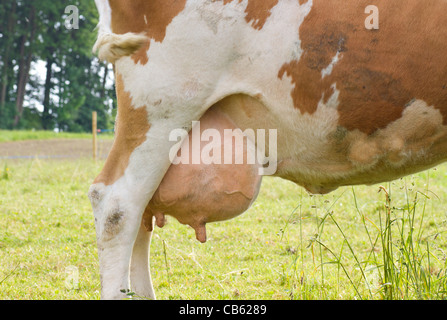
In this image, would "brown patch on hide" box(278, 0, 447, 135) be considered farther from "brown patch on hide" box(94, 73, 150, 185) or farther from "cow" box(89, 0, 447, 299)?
"brown patch on hide" box(94, 73, 150, 185)

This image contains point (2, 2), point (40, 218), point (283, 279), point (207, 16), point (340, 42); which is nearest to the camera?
point (340, 42)

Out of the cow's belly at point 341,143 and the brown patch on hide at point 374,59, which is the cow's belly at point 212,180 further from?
the brown patch on hide at point 374,59

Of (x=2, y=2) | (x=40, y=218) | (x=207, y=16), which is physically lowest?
(x=40, y=218)

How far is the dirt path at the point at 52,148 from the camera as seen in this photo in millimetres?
16350

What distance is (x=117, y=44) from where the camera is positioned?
8.33ft

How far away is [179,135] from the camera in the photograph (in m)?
2.51

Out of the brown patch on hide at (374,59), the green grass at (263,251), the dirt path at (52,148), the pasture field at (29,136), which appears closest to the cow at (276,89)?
the brown patch on hide at (374,59)

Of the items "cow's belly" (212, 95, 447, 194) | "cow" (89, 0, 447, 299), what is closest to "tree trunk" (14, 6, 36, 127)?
"cow" (89, 0, 447, 299)

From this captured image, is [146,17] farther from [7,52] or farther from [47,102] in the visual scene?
[47,102]

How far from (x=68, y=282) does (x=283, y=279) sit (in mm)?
1380

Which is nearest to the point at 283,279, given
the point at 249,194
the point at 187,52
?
the point at 249,194

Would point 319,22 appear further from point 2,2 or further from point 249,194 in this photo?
point 2,2

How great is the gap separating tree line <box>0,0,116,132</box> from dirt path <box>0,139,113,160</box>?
34.6 ft

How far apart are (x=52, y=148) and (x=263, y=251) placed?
47.4 ft
